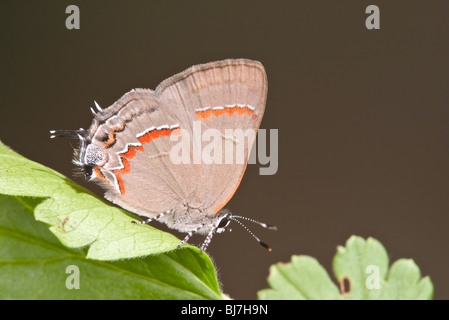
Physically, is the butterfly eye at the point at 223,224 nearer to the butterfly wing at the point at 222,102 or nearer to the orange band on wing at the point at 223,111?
the butterfly wing at the point at 222,102

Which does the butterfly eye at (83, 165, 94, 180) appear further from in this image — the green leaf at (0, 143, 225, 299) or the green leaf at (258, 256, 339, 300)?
the green leaf at (258, 256, 339, 300)

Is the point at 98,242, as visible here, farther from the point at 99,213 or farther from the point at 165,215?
the point at 165,215

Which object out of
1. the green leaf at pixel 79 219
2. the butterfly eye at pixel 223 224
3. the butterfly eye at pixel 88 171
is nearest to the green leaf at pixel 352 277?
the butterfly eye at pixel 223 224

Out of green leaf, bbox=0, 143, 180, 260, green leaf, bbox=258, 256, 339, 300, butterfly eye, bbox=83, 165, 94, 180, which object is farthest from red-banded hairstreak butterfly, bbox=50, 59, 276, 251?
green leaf, bbox=0, 143, 180, 260

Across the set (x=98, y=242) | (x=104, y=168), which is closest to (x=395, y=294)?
(x=98, y=242)

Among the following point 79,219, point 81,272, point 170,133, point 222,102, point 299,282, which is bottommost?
point 299,282

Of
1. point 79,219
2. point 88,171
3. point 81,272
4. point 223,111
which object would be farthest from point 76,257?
point 223,111

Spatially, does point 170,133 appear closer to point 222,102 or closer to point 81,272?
point 222,102
